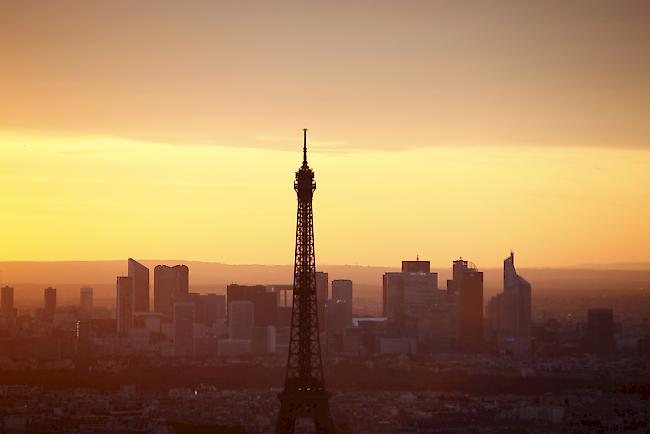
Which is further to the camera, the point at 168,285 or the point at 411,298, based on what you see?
the point at 168,285

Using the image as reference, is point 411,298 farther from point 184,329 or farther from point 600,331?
point 184,329

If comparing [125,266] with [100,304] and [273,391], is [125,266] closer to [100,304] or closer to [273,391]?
[100,304]

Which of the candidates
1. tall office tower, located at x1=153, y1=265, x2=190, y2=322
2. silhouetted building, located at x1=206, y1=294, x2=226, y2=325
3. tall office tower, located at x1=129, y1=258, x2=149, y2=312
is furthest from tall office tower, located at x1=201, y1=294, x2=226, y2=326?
tall office tower, located at x1=129, y1=258, x2=149, y2=312

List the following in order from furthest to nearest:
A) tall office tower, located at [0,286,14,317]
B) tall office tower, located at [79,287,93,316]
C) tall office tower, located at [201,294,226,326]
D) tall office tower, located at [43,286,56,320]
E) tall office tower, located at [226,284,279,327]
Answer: tall office tower, located at [79,287,93,316] → tall office tower, located at [43,286,56,320] → tall office tower, located at [0,286,14,317] → tall office tower, located at [201,294,226,326] → tall office tower, located at [226,284,279,327]

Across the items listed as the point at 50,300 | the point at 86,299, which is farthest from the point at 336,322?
the point at 86,299

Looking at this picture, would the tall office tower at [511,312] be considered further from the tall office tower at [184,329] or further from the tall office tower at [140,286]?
the tall office tower at [140,286]

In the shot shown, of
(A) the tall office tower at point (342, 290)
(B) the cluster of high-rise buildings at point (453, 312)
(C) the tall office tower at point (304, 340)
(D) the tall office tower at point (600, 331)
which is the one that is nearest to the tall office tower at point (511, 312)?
(B) the cluster of high-rise buildings at point (453, 312)

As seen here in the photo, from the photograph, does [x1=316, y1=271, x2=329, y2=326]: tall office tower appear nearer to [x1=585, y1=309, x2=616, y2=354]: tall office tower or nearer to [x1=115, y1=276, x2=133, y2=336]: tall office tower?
[x1=115, y1=276, x2=133, y2=336]: tall office tower

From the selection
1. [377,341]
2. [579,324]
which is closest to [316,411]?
[377,341]
